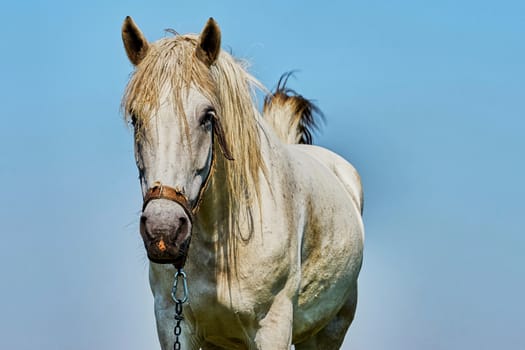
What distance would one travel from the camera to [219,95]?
520 centimetres

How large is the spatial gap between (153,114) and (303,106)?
3960mm

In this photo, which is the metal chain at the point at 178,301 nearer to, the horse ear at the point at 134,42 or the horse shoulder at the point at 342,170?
the horse ear at the point at 134,42

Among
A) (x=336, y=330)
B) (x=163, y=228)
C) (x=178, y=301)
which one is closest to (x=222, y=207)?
(x=178, y=301)

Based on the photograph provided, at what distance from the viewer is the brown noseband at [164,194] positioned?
4.58 metres

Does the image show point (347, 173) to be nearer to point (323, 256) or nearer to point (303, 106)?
point (303, 106)

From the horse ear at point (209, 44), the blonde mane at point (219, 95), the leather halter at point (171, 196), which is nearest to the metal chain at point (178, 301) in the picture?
the blonde mane at point (219, 95)

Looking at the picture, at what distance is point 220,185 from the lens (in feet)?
17.9

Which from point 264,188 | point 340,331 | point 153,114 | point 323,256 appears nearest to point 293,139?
point 340,331

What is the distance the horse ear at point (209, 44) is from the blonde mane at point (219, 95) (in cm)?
4

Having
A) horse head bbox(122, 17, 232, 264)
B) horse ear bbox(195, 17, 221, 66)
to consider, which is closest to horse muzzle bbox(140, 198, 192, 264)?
horse head bbox(122, 17, 232, 264)

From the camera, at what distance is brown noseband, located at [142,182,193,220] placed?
15.0 ft

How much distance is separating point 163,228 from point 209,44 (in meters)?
1.04

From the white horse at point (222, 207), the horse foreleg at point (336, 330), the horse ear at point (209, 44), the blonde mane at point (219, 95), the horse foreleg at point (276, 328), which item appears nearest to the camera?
the white horse at point (222, 207)

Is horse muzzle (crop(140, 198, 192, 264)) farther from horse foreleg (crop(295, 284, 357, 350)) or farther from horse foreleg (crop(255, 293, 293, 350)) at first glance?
horse foreleg (crop(295, 284, 357, 350))
